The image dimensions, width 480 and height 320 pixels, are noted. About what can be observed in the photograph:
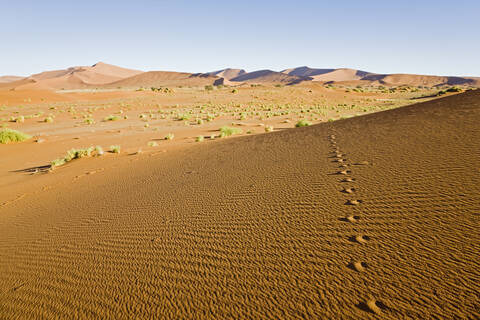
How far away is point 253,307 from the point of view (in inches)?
77.5

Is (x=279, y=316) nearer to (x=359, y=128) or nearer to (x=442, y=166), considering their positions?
(x=442, y=166)

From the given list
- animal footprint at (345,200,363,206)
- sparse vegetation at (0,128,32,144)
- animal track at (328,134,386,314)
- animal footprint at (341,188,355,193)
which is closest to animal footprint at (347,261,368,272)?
animal track at (328,134,386,314)

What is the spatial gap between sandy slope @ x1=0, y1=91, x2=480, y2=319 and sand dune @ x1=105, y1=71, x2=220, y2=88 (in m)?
117

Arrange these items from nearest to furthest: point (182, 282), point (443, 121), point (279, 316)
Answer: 1. point (279, 316)
2. point (182, 282)
3. point (443, 121)

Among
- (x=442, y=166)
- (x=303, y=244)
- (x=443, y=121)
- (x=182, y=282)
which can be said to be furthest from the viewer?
(x=443, y=121)

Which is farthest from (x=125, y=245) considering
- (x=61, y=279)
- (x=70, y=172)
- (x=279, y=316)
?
(x=70, y=172)

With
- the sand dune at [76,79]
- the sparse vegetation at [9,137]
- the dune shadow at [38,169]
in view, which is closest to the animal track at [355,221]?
the dune shadow at [38,169]

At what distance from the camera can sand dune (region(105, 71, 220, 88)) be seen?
119375mm

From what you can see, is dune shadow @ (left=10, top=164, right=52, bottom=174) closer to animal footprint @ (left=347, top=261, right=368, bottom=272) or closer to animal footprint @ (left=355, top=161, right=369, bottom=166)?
animal footprint @ (left=355, top=161, right=369, bottom=166)

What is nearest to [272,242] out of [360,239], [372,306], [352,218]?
[360,239]

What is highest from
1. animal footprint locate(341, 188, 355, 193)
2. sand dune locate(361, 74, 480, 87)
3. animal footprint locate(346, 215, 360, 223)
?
sand dune locate(361, 74, 480, 87)

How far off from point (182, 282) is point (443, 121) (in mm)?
6374

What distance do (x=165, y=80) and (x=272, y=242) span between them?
453ft

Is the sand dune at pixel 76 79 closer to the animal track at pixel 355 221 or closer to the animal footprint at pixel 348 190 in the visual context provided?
the animal track at pixel 355 221
